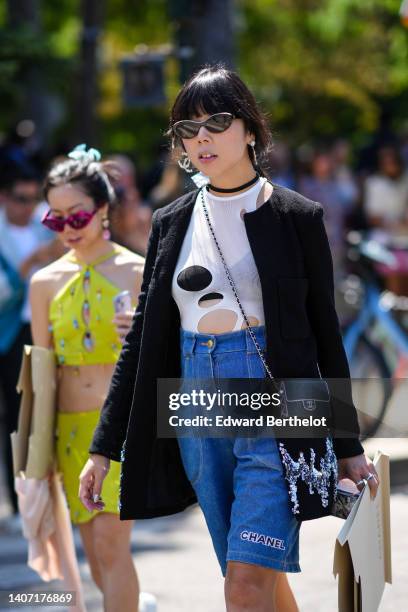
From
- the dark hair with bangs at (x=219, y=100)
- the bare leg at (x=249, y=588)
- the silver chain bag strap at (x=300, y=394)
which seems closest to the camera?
the bare leg at (x=249, y=588)

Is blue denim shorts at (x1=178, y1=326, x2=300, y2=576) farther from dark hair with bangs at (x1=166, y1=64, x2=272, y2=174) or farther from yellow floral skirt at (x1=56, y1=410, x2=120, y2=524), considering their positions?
yellow floral skirt at (x1=56, y1=410, x2=120, y2=524)

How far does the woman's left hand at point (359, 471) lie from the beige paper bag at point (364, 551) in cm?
3

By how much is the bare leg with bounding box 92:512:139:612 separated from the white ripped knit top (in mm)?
1153

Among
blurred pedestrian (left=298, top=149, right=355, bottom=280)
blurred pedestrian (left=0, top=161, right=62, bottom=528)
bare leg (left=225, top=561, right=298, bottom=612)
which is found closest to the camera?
bare leg (left=225, top=561, right=298, bottom=612)

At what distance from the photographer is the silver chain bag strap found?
3945 mm

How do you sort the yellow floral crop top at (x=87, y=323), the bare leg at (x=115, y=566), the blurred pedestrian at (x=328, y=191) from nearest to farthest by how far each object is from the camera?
1. the bare leg at (x=115, y=566)
2. the yellow floral crop top at (x=87, y=323)
3. the blurred pedestrian at (x=328, y=191)

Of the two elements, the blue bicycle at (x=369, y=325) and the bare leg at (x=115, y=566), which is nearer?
the bare leg at (x=115, y=566)

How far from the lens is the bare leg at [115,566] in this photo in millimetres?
4922

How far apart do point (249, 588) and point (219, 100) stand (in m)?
1.43

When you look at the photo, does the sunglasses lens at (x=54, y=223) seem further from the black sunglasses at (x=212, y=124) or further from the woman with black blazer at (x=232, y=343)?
the black sunglasses at (x=212, y=124)

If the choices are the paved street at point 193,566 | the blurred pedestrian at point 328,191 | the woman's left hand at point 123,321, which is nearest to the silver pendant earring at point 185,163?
the woman's left hand at point 123,321

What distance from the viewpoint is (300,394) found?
156 inches

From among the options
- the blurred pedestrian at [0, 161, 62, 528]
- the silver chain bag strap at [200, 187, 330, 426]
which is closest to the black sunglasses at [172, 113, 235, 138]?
the silver chain bag strap at [200, 187, 330, 426]

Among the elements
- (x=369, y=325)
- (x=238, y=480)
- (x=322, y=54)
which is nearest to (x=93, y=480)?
(x=238, y=480)
